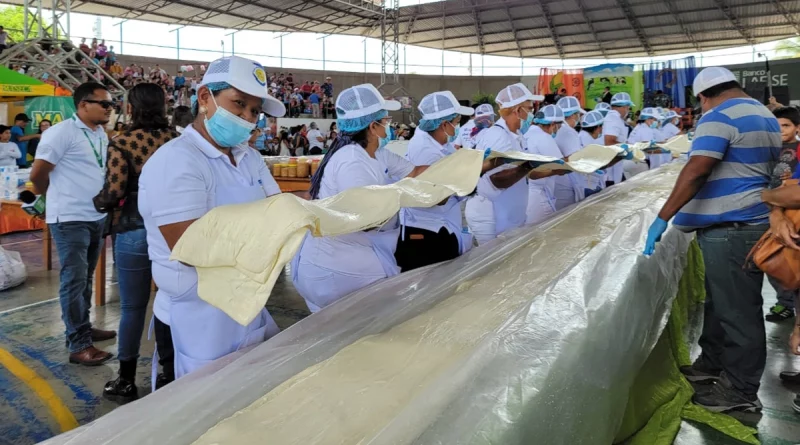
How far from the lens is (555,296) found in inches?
70.2

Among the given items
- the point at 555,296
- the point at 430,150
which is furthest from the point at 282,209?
the point at 430,150

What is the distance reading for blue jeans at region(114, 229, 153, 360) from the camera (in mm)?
2779

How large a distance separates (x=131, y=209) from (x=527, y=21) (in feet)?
79.0

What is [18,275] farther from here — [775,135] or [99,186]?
[775,135]

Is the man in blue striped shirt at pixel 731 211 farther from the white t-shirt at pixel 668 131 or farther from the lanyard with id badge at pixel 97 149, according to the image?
the white t-shirt at pixel 668 131

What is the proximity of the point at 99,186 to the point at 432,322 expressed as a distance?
2.48 m

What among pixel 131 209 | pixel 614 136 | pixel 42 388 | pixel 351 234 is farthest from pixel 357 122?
pixel 614 136

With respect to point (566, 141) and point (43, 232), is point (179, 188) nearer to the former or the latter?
point (566, 141)

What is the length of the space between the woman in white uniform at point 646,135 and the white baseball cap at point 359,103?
6012mm

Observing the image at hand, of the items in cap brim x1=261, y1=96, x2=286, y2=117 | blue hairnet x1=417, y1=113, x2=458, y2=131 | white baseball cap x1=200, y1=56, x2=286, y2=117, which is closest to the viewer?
white baseball cap x1=200, y1=56, x2=286, y2=117

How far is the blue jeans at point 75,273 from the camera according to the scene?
3.21m

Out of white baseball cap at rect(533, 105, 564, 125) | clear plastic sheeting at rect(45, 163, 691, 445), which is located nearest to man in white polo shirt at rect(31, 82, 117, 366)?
clear plastic sheeting at rect(45, 163, 691, 445)

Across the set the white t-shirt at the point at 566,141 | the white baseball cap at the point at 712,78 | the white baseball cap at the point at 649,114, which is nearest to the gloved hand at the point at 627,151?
the white t-shirt at the point at 566,141

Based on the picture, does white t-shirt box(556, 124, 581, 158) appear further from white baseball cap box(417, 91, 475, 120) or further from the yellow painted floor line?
the yellow painted floor line
